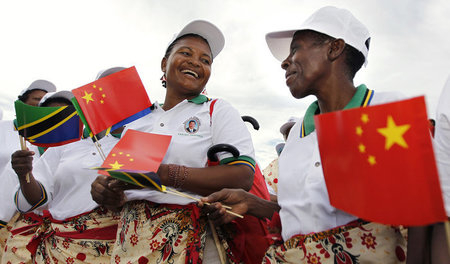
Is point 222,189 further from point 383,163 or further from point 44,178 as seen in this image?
point 44,178

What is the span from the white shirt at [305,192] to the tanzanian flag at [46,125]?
169 centimetres

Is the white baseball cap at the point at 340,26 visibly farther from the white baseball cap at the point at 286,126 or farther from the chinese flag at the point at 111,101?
the white baseball cap at the point at 286,126

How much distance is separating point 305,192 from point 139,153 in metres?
0.89

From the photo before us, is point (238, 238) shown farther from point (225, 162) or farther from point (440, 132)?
point (440, 132)

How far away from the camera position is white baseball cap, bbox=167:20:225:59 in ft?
8.02

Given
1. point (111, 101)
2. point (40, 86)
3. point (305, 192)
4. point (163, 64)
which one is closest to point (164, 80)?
point (163, 64)

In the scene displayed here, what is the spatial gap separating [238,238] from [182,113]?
856 millimetres

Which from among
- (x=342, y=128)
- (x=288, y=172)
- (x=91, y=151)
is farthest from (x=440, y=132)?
(x=91, y=151)

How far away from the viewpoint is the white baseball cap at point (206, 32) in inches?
96.2

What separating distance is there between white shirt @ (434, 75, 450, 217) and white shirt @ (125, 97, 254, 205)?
37.4 inches

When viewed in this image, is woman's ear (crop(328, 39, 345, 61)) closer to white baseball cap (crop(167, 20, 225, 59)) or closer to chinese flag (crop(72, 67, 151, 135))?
white baseball cap (crop(167, 20, 225, 59))

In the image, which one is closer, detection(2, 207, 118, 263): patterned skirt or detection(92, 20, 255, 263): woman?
detection(92, 20, 255, 263): woman

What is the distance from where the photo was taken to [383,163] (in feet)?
3.40

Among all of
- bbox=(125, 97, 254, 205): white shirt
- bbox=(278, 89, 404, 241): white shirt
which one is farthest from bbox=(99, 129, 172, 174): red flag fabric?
bbox=(278, 89, 404, 241): white shirt
